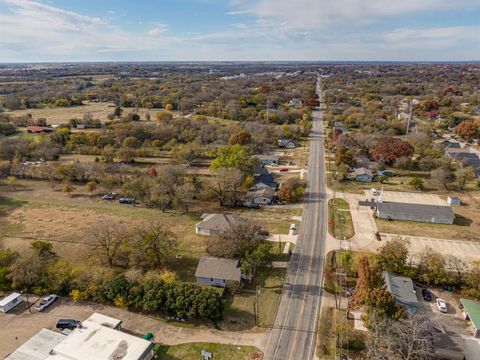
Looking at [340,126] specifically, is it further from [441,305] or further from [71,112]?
[71,112]

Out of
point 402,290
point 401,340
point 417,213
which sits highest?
point 401,340

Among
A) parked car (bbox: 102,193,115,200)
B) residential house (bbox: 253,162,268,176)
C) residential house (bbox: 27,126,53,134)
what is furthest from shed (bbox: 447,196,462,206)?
residential house (bbox: 27,126,53,134)

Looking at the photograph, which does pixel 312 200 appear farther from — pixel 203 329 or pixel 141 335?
pixel 141 335

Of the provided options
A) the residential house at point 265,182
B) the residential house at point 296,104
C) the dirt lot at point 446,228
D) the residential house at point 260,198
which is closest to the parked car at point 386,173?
the dirt lot at point 446,228

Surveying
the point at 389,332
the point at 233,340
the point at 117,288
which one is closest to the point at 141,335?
the point at 117,288

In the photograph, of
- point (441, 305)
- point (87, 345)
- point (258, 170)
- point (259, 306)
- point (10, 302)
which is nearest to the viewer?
point (87, 345)

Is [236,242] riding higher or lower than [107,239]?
higher

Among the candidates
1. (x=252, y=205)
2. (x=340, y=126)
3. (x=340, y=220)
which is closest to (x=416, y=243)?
(x=340, y=220)
